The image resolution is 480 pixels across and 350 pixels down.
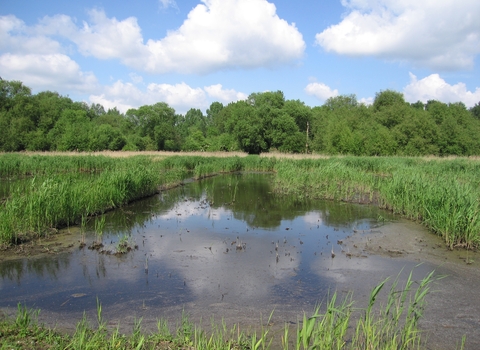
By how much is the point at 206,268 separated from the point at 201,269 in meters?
0.11

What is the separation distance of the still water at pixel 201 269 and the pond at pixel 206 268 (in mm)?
18

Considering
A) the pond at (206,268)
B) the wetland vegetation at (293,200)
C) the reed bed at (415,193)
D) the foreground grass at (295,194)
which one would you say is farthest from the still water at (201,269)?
the reed bed at (415,193)

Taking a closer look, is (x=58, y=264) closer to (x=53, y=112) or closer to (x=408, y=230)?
(x=408, y=230)

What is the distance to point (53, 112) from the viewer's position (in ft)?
161

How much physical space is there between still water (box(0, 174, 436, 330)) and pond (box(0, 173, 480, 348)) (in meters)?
0.02

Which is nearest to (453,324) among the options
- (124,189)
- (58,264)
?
(58,264)

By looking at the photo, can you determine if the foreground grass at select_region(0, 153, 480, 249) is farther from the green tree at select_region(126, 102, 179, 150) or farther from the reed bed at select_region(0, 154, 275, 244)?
the green tree at select_region(126, 102, 179, 150)

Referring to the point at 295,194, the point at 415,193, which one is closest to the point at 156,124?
the point at 295,194

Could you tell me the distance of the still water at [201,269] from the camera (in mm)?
5305

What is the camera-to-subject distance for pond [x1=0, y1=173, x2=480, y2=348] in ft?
17.1

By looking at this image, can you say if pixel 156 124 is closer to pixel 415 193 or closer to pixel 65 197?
pixel 65 197

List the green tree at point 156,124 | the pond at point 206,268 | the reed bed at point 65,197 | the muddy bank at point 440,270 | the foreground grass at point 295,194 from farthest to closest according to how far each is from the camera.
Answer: the green tree at point 156,124 < the foreground grass at point 295,194 < the reed bed at point 65,197 < the pond at point 206,268 < the muddy bank at point 440,270

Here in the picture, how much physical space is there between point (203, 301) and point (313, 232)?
5.33 meters

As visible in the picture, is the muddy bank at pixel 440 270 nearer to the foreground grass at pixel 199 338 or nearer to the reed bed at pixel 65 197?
the foreground grass at pixel 199 338
